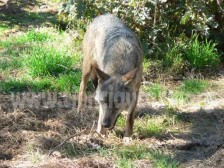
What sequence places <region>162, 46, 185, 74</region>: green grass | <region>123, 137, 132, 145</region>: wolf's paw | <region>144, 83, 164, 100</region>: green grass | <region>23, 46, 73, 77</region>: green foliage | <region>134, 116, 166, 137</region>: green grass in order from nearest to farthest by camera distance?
<region>123, 137, 132, 145</region>: wolf's paw < <region>134, 116, 166, 137</region>: green grass < <region>144, 83, 164, 100</region>: green grass < <region>23, 46, 73, 77</region>: green foliage < <region>162, 46, 185, 74</region>: green grass

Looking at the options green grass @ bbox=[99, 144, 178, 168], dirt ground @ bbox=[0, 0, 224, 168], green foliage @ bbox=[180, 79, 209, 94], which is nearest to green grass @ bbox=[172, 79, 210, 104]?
green foliage @ bbox=[180, 79, 209, 94]

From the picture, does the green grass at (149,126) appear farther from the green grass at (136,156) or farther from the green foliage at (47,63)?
the green foliage at (47,63)

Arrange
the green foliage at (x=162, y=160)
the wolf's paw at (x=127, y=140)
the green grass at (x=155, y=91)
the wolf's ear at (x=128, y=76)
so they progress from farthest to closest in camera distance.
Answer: the green grass at (x=155, y=91)
the wolf's paw at (x=127, y=140)
the wolf's ear at (x=128, y=76)
the green foliage at (x=162, y=160)

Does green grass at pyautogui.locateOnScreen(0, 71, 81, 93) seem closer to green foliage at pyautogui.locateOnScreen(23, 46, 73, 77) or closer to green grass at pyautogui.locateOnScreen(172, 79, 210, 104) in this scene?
green foliage at pyautogui.locateOnScreen(23, 46, 73, 77)

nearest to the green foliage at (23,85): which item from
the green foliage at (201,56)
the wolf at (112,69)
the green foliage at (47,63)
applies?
the green foliage at (47,63)

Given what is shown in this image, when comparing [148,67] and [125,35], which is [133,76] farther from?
[148,67]

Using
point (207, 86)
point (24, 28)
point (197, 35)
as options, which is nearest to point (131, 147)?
point (207, 86)

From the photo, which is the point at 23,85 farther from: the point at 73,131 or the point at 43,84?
the point at 73,131

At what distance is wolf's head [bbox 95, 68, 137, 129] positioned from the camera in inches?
212

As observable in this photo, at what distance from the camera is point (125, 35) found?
6438mm

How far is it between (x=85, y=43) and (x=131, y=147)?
2265 mm

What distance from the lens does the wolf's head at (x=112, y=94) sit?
5.38 m

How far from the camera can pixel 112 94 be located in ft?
17.6

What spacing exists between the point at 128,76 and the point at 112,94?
11.7 inches
